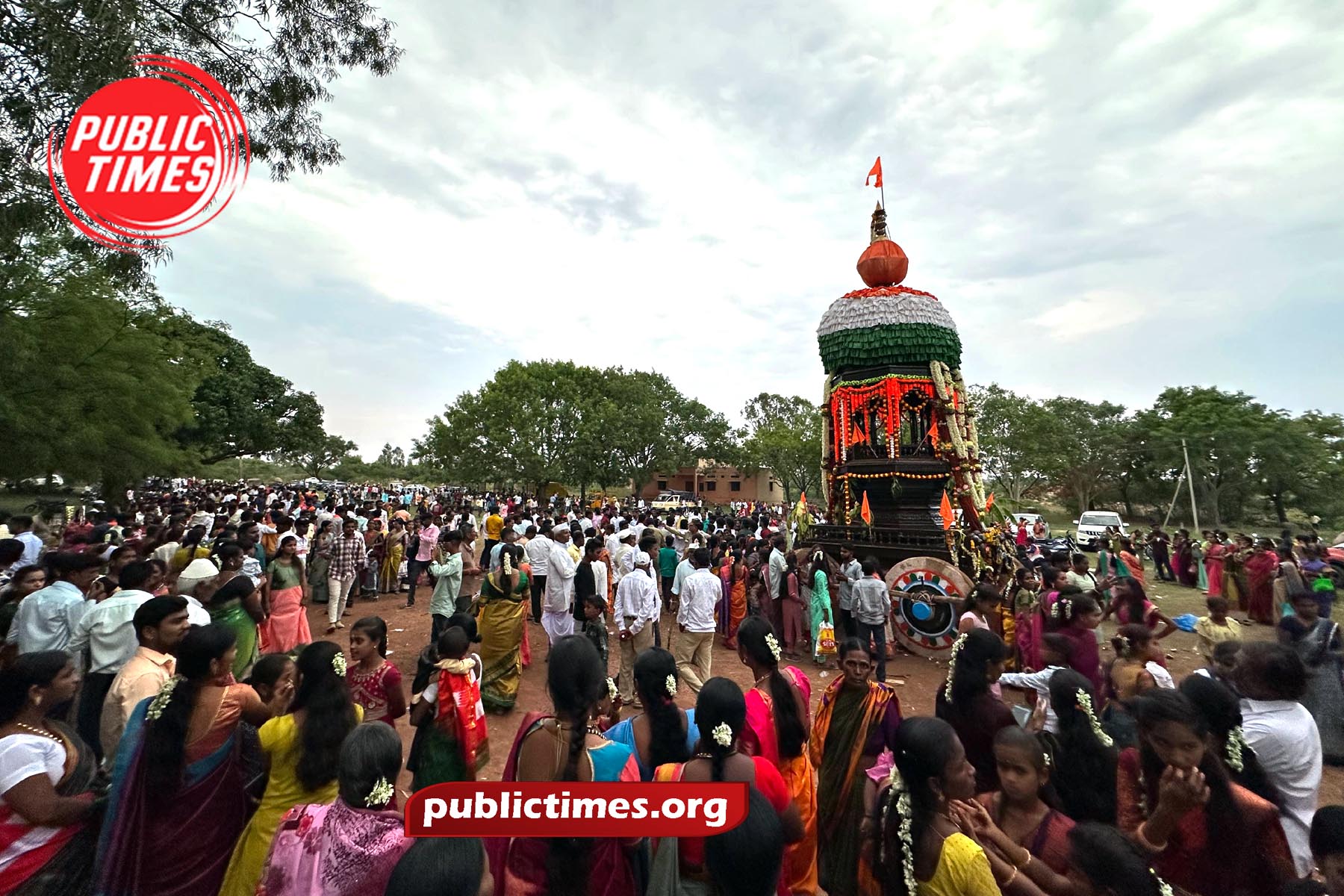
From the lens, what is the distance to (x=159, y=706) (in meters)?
2.40

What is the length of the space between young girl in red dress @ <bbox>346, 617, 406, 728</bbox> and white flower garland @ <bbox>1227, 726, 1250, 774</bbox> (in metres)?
3.89

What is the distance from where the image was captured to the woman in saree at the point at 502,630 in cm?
627

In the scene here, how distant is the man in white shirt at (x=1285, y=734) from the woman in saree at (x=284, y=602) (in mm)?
7524

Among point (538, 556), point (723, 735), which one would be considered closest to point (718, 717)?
point (723, 735)

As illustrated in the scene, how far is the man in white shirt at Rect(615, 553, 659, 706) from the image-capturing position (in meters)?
6.55

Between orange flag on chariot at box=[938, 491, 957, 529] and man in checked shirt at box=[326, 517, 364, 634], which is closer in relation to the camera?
man in checked shirt at box=[326, 517, 364, 634]

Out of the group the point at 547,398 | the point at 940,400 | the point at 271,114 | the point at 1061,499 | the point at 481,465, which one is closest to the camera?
the point at 271,114

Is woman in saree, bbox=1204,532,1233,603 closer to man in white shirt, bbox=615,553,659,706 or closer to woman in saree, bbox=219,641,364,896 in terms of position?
man in white shirt, bbox=615,553,659,706

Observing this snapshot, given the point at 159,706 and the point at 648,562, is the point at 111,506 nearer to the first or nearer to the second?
the point at 648,562

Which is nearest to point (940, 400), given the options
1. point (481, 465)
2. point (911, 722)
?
point (911, 722)

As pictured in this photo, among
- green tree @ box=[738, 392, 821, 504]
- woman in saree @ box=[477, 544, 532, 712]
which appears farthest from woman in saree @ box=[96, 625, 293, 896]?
green tree @ box=[738, 392, 821, 504]

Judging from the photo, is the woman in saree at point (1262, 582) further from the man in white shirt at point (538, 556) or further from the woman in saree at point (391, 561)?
the woman in saree at point (391, 561)

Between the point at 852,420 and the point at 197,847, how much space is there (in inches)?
442

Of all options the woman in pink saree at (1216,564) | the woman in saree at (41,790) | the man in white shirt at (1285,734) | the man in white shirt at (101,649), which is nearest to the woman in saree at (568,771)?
the woman in saree at (41,790)
